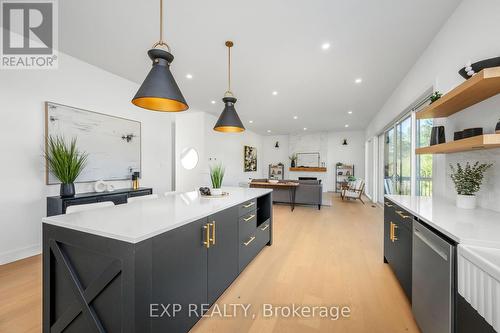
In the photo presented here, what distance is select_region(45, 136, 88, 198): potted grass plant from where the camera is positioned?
2.78 metres

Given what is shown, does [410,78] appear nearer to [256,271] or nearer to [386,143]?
[386,143]

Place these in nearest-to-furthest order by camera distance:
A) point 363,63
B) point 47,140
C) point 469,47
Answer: point 469,47 < point 47,140 < point 363,63

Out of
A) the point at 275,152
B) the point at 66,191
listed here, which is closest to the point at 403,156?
the point at 66,191

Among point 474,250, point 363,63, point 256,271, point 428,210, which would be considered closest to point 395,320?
point 428,210

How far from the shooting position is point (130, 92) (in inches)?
157

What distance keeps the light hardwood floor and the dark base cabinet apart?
204 mm

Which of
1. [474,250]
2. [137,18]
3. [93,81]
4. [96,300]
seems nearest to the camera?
[474,250]

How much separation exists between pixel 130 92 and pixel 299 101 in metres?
3.87

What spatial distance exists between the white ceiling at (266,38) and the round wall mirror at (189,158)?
251cm

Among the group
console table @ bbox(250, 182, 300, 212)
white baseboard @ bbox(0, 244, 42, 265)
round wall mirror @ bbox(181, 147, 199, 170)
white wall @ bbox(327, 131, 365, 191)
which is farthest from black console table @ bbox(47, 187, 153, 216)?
white wall @ bbox(327, 131, 365, 191)

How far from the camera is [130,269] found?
1.02m

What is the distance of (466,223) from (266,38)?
2.68 m

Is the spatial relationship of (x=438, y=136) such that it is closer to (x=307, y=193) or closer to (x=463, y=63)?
(x=463, y=63)

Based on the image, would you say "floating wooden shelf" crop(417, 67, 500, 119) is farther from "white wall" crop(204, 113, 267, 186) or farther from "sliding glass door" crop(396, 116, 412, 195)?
"white wall" crop(204, 113, 267, 186)
